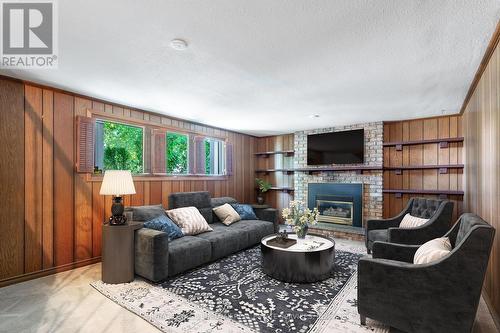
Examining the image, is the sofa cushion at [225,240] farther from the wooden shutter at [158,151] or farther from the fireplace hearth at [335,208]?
the fireplace hearth at [335,208]

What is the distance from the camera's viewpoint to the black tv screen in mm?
5270

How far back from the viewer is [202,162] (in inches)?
209

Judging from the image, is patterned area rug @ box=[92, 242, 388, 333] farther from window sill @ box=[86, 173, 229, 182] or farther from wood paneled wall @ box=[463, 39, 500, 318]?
window sill @ box=[86, 173, 229, 182]

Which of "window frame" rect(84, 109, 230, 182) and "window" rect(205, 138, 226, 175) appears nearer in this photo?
"window frame" rect(84, 109, 230, 182)

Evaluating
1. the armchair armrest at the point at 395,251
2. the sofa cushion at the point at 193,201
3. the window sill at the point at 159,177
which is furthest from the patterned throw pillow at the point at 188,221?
the armchair armrest at the point at 395,251

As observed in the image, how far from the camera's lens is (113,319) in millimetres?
2207

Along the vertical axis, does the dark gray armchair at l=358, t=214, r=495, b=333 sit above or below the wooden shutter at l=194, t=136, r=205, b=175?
below

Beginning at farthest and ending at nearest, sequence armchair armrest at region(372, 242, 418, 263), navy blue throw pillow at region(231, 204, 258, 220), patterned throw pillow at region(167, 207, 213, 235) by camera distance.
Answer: navy blue throw pillow at region(231, 204, 258, 220)
patterned throw pillow at region(167, 207, 213, 235)
armchair armrest at region(372, 242, 418, 263)

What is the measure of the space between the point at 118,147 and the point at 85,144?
54 centimetres

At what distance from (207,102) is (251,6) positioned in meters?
2.22

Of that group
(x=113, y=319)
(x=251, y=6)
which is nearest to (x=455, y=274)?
(x=251, y=6)

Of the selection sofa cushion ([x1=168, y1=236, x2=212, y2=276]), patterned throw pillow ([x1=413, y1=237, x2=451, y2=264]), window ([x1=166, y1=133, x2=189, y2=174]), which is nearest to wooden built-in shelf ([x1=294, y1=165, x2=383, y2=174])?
window ([x1=166, y1=133, x2=189, y2=174])

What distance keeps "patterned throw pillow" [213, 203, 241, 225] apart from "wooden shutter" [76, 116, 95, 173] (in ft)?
7.06

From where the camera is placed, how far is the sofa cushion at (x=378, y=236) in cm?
351
